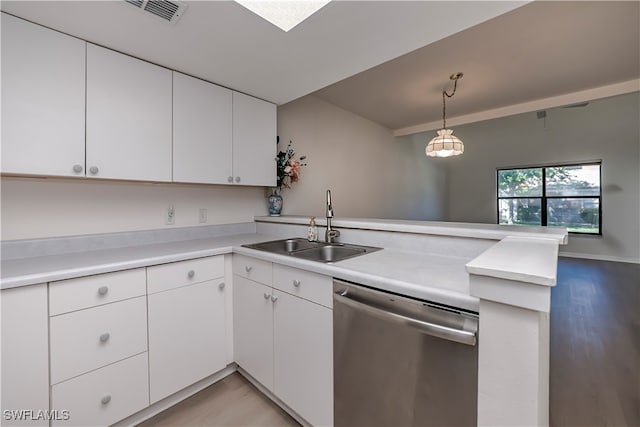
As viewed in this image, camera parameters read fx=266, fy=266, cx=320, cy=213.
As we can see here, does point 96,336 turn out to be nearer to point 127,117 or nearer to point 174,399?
point 174,399

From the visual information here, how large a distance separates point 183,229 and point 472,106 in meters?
4.38

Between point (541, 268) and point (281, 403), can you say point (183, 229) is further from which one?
point (541, 268)

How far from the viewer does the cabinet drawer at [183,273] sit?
1.44m

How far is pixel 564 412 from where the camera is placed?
1.53 meters

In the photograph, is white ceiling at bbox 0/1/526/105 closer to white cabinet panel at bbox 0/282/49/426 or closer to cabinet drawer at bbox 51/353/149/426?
white cabinet panel at bbox 0/282/49/426

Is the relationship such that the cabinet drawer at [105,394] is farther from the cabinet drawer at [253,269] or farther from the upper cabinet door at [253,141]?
the upper cabinet door at [253,141]

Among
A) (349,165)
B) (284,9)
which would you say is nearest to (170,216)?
(284,9)

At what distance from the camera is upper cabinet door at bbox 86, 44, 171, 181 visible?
1453mm

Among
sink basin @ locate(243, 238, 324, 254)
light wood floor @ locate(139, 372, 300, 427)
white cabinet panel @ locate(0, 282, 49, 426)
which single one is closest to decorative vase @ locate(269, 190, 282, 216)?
sink basin @ locate(243, 238, 324, 254)

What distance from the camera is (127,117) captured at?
1565mm

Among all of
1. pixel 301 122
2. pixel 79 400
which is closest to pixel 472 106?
pixel 301 122

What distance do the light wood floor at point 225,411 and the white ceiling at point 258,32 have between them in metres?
2.09

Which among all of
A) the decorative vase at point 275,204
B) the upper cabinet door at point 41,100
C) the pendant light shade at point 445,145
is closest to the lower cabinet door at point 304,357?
the decorative vase at point 275,204

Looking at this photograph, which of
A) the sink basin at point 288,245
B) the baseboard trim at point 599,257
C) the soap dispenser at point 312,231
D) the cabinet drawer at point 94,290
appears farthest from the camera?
the baseboard trim at point 599,257
